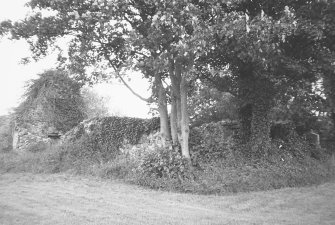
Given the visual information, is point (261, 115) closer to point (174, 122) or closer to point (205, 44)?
point (174, 122)

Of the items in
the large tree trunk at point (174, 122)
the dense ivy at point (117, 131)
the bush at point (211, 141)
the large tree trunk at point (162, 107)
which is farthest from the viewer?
the dense ivy at point (117, 131)

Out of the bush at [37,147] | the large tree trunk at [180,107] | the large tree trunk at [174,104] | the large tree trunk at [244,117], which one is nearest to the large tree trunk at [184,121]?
the large tree trunk at [180,107]

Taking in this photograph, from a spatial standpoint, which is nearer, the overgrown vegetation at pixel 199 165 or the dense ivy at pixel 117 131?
the overgrown vegetation at pixel 199 165

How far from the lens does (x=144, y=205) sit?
885 cm

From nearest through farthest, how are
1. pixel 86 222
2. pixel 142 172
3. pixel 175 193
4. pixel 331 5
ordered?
pixel 86 222, pixel 175 193, pixel 331 5, pixel 142 172

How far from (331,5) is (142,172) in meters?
9.10

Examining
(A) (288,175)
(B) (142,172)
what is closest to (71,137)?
(B) (142,172)

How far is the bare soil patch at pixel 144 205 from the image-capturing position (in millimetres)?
7031

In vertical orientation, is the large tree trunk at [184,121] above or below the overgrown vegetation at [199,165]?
above

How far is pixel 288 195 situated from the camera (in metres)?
10.1

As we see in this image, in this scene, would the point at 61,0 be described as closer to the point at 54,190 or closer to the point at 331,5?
the point at 54,190

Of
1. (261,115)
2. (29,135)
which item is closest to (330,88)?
(261,115)

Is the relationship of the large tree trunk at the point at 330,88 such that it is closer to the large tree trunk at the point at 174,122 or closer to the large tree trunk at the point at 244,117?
the large tree trunk at the point at 244,117

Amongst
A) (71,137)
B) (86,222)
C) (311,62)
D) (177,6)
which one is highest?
(177,6)
